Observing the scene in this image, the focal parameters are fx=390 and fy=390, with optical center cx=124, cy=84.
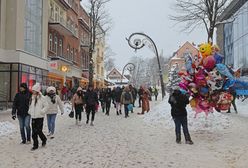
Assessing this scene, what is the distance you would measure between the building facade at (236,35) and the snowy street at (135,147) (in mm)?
21538

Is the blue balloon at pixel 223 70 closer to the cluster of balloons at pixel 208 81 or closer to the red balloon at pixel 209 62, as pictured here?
the cluster of balloons at pixel 208 81

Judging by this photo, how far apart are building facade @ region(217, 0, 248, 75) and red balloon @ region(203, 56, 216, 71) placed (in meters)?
20.9

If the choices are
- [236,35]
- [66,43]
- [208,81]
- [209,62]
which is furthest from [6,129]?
[236,35]

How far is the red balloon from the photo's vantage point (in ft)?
43.4

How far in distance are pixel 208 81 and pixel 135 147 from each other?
402 centimetres

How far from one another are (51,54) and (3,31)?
A: 33.9 ft

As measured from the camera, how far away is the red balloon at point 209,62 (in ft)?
43.4

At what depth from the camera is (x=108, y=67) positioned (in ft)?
412

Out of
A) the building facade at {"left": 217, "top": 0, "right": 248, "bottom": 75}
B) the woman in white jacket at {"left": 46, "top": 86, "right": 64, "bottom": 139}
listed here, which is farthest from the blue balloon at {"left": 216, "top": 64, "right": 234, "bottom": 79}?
the building facade at {"left": 217, "top": 0, "right": 248, "bottom": 75}

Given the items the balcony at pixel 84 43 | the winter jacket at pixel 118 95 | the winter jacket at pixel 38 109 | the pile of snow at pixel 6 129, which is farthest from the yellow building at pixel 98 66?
the winter jacket at pixel 38 109

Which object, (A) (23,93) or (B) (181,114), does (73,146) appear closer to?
(A) (23,93)

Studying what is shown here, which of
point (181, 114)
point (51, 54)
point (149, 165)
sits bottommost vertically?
point (149, 165)

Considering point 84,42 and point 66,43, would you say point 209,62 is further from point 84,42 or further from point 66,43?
point 84,42

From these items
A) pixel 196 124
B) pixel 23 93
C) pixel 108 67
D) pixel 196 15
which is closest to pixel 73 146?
pixel 23 93
